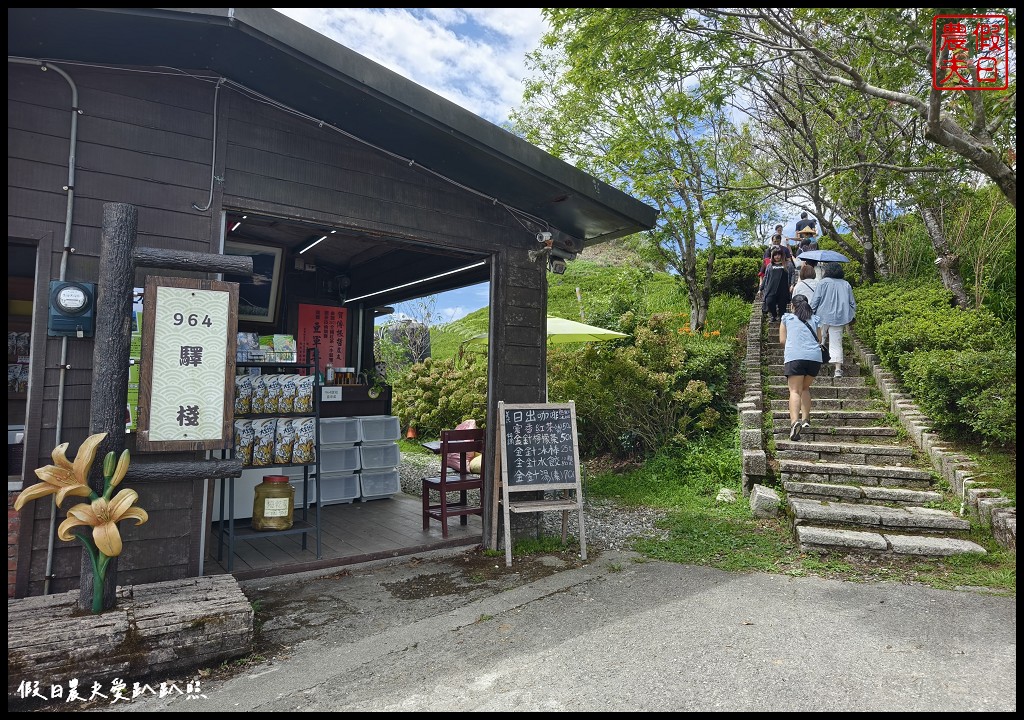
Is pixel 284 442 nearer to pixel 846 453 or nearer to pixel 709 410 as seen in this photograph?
pixel 846 453

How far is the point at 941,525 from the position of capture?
215 inches

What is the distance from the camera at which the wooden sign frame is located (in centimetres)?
534

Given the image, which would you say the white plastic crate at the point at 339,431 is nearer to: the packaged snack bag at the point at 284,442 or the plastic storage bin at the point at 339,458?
the plastic storage bin at the point at 339,458

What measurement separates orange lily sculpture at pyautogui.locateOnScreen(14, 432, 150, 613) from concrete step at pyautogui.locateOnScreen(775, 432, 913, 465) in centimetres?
647

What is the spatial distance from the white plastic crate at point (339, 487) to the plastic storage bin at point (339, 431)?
388 mm

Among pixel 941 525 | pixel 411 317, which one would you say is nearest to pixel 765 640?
pixel 941 525

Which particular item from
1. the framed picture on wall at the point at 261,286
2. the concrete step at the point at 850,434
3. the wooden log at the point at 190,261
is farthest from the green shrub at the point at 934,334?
the framed picture on wall at the point at 261,286

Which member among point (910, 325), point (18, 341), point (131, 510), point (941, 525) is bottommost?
point (941, 525)

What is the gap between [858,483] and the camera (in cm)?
640

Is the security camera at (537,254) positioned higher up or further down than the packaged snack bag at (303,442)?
higher up

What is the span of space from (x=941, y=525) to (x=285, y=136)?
21.0 ft

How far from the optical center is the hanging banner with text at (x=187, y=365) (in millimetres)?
3717

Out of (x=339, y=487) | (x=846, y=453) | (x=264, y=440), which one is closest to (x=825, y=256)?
(x=846, y=453)

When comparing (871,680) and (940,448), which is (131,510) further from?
(940,448)
